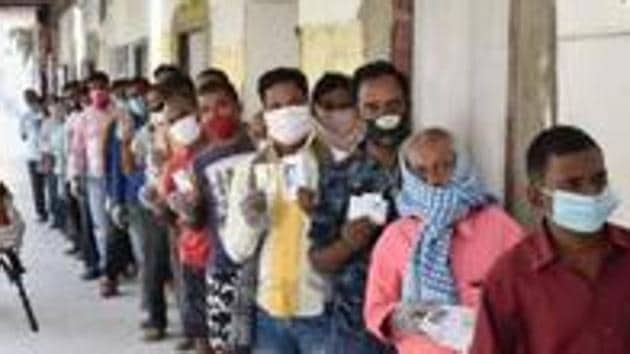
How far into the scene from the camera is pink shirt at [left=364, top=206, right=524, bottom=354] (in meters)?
3.32

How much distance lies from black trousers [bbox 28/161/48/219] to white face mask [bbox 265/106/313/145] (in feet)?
30.6

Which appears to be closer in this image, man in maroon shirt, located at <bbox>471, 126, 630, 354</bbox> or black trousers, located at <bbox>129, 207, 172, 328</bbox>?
man in maroon shirt, located at <bbox>471, 126, 630, 354</bbox>

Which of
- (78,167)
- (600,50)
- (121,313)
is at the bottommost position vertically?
(121,313)

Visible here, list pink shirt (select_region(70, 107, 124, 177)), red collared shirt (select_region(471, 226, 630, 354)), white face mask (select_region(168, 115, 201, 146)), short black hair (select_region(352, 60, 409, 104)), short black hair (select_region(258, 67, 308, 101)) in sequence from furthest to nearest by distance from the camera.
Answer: pink shirt (select_region(70, 107, 124, 177))
white face mask (select_region(168, 115, 201, 146))
short black hair (select_region(258, 67, 308, 101))
short black hair (select_region(352, 60, 409, 104))
red collared shirt (select_region(471, 226, 630, 354))

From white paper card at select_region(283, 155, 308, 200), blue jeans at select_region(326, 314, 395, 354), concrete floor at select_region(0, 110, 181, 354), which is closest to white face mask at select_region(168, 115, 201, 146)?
concrete floor at select_region(0, 110, 181, 354)

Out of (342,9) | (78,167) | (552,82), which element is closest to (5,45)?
(78,167)

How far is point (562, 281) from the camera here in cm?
263

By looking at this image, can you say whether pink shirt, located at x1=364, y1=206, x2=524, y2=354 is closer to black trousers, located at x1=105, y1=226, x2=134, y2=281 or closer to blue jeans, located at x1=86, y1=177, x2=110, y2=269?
blue jeans, located at x1=86, y1=177, x2=110, y2=269

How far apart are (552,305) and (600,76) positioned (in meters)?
0.84

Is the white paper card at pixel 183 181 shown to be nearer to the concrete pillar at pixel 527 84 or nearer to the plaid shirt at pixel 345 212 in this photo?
the plaid shirt at pixel 345 212

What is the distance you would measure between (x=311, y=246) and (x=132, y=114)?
15.3 feet

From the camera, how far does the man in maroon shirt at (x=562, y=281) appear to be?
2.60m

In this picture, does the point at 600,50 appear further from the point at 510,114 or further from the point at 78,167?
the point at 78,167

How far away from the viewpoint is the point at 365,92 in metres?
3.81
